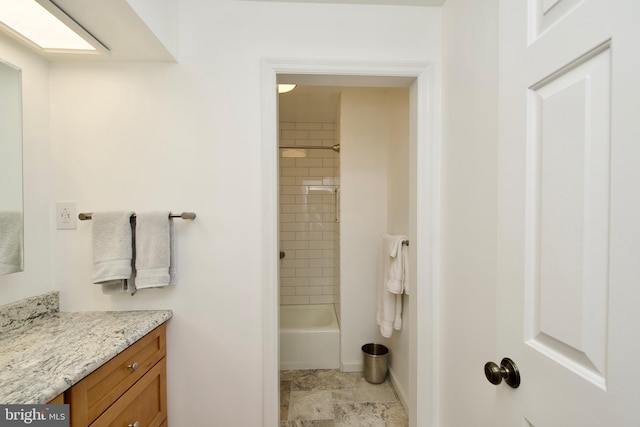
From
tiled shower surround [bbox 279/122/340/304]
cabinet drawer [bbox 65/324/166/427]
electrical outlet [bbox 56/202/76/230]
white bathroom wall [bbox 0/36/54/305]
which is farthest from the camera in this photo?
tiled shower surround [bbox 279/122/340/304]

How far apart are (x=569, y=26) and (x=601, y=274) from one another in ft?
1.62

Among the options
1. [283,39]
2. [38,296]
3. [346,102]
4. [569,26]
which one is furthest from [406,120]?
[38,296]

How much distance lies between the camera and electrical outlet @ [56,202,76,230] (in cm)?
136

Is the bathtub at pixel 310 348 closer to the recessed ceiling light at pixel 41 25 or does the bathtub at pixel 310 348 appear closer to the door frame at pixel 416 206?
the door frame at pixel 416 206

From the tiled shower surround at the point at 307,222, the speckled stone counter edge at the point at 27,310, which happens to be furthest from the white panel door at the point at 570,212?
the tiled shower surround at the point at 307,222

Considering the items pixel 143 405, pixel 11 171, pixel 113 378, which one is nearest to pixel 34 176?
pixel 11 171

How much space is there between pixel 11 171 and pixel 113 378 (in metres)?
0.92

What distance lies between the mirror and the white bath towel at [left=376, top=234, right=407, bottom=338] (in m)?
1.94

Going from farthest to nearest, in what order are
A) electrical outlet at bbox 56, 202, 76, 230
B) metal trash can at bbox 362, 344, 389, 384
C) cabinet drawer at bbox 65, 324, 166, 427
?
1. metal trash can at bbox 362, 344, 389, 384
2. electrical outlet at bbox 56, 202, 76, 230
3. cabinet drawer at bbox 65, 324, 166, 427

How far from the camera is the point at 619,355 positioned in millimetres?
480

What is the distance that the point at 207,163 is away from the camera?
55.2 inches

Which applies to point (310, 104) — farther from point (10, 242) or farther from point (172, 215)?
A: point (10, 242)

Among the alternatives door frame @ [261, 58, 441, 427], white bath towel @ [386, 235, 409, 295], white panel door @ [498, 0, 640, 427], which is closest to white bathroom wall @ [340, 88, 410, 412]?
white bath towel @ [386, 235, 409, 295]

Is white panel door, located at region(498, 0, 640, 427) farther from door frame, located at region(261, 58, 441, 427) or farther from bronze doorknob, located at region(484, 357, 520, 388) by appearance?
door frame, located at region(261, 58, 441, 427)
